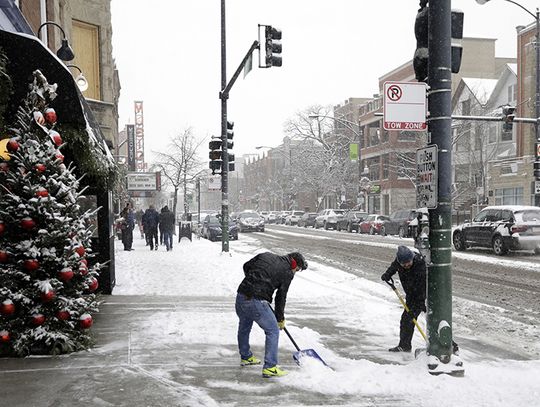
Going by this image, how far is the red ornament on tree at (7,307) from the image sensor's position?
602 centimetres

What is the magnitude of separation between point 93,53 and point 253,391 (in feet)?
50.6

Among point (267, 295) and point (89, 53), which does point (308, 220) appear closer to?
point (89, 53)

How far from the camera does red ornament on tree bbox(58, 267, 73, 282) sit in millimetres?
6324

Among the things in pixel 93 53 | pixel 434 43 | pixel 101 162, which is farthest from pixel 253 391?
pixel 93 53

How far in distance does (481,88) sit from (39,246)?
43.4 meters

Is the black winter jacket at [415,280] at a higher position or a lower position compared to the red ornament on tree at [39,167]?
lower

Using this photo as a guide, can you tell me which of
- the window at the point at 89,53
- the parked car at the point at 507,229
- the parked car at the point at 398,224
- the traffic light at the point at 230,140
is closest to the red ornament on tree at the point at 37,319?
the traffic light at the point at 230,140

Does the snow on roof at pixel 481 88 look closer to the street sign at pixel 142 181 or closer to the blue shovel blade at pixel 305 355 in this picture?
the street sign at pixel 142 181

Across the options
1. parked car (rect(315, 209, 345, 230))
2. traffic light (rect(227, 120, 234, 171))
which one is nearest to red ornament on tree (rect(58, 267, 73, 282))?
traffic light (rect(227, 120, 234, 171))

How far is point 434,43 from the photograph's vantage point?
5.47m

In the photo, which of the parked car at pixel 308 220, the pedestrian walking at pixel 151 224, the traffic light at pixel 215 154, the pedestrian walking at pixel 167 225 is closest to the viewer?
the traffic light at pixel 215 154

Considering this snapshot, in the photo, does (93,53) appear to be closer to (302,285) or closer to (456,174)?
(302,285)

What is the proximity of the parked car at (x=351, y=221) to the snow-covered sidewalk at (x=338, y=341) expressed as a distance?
1019 inches

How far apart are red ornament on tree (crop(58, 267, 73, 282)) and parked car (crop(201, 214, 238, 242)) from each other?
2273 cm
